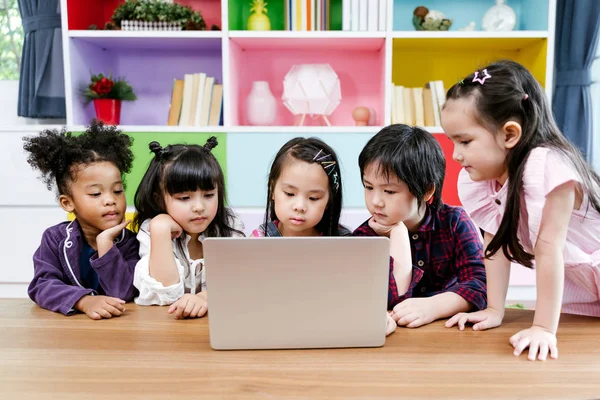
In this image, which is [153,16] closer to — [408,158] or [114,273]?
[114,273]

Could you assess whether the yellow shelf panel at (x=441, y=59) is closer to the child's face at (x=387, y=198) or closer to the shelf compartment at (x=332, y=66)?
the shelf compartment at (x=332, y=66)

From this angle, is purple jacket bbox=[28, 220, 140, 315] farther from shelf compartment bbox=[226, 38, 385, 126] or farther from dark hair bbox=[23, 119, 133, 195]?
shelf compartment bbox=[226, 38, 385, 126]

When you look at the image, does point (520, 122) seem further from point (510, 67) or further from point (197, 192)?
point (197, 192)

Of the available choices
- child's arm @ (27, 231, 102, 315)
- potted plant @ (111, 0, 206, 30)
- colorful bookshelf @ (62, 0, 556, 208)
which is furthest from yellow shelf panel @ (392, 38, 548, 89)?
child's arm @ (27, 231, 102, 315)

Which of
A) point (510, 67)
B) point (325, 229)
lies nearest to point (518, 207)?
point (510, 67)

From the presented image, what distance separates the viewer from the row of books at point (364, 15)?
8.47 feet

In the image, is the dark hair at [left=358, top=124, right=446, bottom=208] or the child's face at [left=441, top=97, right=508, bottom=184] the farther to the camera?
the dark hair at [left=358, top=124, right=446, bottom=208]

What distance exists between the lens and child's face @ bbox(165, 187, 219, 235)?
1.25 metres

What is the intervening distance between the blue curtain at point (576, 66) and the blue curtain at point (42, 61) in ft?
8.84

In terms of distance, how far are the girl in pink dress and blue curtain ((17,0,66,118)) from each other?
252 centimetres

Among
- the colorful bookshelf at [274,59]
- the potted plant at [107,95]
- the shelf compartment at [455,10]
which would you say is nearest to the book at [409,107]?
the colorful bookshelf at [274,59]

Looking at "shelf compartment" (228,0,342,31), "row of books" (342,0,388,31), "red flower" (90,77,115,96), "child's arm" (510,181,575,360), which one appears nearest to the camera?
"child's arm" (510,181,575,360)

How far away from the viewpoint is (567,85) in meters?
2.85

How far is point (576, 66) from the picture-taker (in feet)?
9.23
